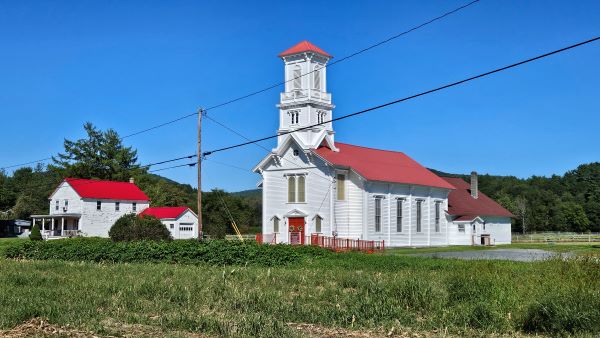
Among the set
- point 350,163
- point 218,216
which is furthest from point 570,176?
point 350,163

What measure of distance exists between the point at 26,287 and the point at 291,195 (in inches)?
1381

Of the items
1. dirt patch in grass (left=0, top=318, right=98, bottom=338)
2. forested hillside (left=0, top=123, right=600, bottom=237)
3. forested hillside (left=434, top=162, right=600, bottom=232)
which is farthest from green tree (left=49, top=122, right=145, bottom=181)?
dirt patch in grass (left=0, top=318, right=98, bottom=338)

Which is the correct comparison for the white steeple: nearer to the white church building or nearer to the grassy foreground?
the white church building

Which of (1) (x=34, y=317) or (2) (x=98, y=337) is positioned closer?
(2) (x=98, y=337)

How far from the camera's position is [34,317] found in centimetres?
1338

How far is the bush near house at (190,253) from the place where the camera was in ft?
99.2

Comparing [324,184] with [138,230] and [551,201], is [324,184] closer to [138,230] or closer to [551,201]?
[138,230]

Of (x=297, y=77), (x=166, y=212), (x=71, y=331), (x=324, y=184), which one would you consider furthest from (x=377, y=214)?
(x=71, y=331)

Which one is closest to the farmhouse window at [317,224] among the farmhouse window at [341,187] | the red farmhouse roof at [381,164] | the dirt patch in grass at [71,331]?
the farmhouse window at [341,187]

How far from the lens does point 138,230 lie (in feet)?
158

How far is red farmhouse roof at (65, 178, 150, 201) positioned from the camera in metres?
76.8

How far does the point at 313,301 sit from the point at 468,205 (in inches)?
1984

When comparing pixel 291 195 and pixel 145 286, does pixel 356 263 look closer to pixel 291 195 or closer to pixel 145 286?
pixel 145 286

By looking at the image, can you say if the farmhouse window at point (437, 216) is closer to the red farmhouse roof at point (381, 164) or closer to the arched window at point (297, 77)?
the red farmhouse roof at point (381, 164)
